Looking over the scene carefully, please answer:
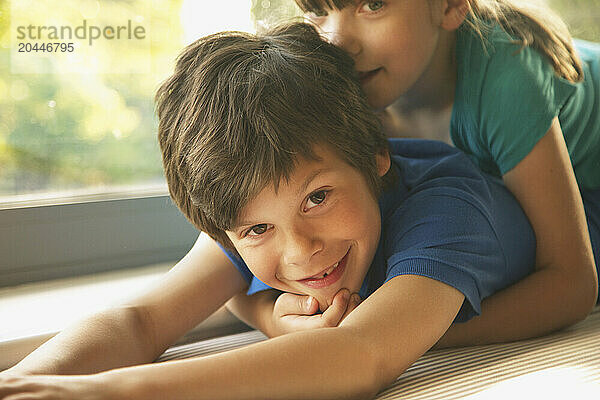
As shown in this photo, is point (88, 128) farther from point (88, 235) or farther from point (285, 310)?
point (285, 310)

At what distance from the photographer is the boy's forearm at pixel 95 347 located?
775 mm

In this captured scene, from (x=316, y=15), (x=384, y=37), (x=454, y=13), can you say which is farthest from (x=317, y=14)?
(x=454, y=13)

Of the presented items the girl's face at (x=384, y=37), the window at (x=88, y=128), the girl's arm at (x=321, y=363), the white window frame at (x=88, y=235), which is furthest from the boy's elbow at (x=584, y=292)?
the white window frame at (x=88, y=235)

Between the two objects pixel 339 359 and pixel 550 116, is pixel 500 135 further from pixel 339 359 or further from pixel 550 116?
pixel 339 359

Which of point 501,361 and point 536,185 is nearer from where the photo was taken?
point 501,361

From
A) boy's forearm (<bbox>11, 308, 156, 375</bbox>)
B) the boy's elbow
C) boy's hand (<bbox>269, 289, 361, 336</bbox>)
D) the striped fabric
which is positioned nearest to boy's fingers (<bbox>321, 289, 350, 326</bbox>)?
boy's hand (<bbox>269, 289, 361, 336</bbox>)

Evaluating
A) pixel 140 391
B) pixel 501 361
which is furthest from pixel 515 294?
pixel 140 391

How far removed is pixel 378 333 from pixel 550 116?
0.49 m

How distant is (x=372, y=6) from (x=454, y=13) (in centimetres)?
16

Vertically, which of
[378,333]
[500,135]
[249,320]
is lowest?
[249,320]

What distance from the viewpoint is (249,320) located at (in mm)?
1029

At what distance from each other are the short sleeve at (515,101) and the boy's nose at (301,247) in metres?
0.36

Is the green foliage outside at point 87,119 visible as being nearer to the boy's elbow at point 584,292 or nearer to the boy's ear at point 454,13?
the boy's ear at point 454,13

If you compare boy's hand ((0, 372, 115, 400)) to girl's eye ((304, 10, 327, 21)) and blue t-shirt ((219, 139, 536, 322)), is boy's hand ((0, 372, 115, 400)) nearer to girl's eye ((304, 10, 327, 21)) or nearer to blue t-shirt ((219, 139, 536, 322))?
blue t-shirt ((219, 139, 536, 322))
